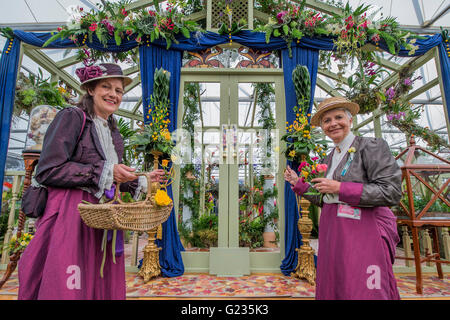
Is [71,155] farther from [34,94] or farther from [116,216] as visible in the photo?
[34,94]

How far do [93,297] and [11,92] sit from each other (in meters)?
A: 3.59

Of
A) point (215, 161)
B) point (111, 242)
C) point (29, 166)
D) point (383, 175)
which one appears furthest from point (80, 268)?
point (215, 161)

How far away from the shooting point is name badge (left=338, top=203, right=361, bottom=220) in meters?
1.27

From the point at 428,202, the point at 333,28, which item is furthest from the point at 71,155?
the point at 333,28

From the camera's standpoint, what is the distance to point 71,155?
1.12 meters

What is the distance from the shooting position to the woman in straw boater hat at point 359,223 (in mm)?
1201

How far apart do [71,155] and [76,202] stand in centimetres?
23

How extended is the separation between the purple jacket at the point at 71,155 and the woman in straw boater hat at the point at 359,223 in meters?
1.18

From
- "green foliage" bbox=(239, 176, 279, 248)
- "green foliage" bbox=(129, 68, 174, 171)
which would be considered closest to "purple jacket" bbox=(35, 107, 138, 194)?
"green foliage" bbox=(129, 68, 174, 171)

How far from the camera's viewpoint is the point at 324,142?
297 centimetres

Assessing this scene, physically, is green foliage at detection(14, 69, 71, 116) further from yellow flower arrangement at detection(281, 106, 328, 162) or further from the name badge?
the name badge

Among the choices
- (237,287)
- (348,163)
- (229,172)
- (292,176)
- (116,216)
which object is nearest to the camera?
(116,216)

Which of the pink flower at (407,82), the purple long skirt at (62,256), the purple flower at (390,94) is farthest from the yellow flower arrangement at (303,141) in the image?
the purple long skirt at (62,256)

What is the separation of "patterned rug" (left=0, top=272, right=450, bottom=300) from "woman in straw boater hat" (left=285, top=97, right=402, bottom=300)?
1224 mm
